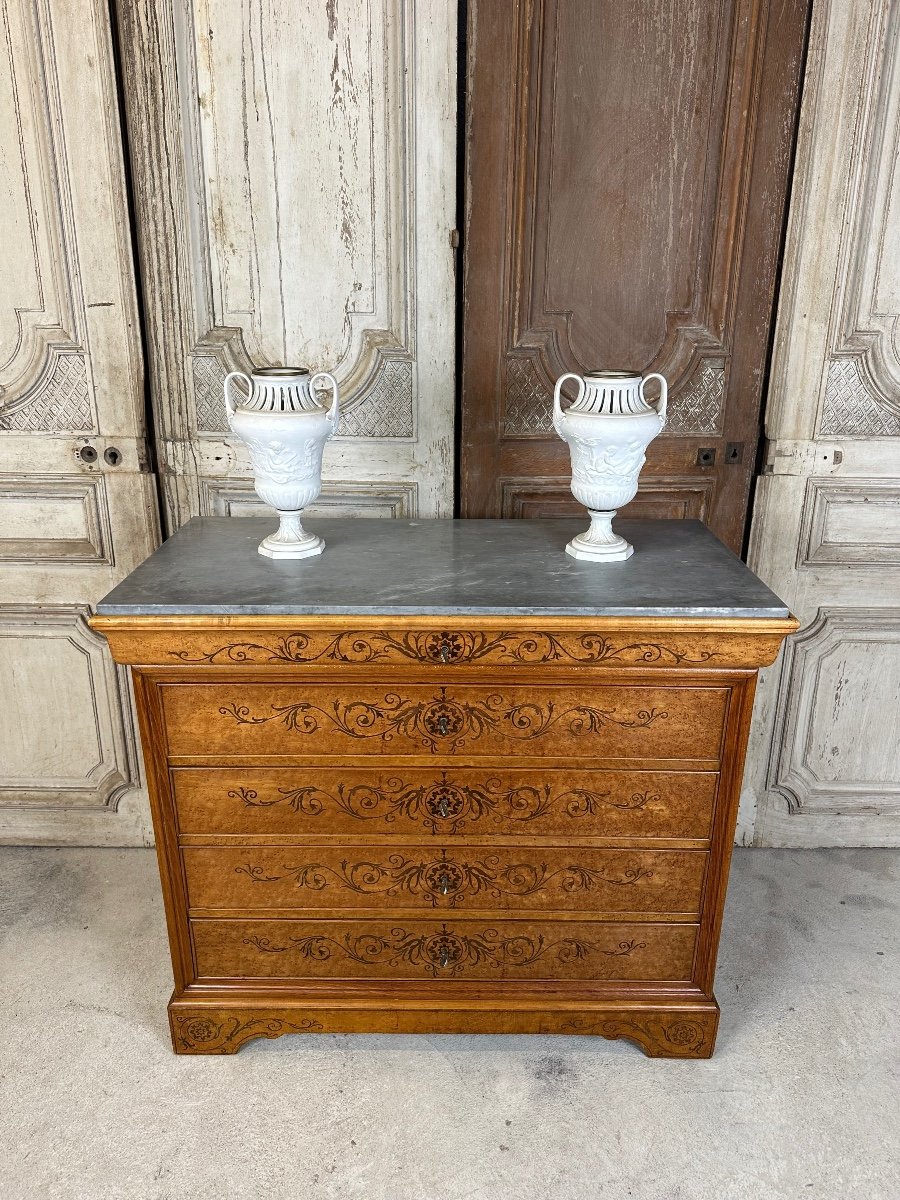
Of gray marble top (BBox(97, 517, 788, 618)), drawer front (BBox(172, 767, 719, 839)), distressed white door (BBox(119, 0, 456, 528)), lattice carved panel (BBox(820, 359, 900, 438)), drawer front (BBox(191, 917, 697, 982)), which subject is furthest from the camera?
lattice carved panel (BBox(820, 359, 900, 438))

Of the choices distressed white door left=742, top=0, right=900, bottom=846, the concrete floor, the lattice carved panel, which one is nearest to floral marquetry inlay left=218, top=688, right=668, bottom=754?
the concrete floor

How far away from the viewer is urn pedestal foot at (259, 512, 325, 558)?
1861 millimetres

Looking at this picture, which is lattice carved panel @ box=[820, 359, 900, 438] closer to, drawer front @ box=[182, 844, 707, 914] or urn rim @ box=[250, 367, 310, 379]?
drawer front @ box=[182, 844, 707, 914]

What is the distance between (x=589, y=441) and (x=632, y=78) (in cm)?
88

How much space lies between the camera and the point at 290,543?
187 centimetres

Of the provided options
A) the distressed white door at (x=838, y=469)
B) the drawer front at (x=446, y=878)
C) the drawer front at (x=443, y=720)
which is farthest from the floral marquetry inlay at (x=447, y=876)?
the distressed white door at (x=838, y=469)

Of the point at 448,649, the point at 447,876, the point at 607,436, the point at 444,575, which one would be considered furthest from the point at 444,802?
the point at 607,436

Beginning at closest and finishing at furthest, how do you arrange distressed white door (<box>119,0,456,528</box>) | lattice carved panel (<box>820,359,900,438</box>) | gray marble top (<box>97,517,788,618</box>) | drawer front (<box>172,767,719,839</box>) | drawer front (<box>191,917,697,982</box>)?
1. gray marble top (<box>97,517,788,618</box>)
2. drawer front (<box>172,767,719,839</box>)
3. drawer front (<box>191,917,697,982</box>)
4. distressed white door (<box>119,0,456,528</box>)
5. lattice carved panel (<box>820,359,900,438</box>)

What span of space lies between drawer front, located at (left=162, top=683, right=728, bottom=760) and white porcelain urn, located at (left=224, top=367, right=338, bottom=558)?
351 mm

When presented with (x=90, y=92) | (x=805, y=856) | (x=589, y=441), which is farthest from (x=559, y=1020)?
(x=90, y=92)

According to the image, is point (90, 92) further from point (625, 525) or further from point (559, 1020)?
point (559, 1020)

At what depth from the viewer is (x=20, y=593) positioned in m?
2.32

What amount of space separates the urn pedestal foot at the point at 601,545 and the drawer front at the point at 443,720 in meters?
0.31

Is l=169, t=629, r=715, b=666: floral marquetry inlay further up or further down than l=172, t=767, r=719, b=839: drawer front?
further up
